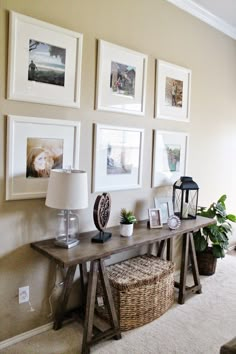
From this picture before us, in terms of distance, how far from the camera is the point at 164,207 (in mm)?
2938

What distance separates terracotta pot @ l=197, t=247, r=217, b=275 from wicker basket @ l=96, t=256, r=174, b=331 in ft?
2.72

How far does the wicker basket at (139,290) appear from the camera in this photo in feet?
7.62

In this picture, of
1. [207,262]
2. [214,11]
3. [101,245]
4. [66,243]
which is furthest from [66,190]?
[214,11]

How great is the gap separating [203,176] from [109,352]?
7.21 ft

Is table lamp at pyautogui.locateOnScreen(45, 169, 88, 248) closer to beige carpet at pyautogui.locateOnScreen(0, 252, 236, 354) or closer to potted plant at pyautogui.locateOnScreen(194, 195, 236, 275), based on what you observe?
beige carpet at pyautogui.locateOnScreen(0, 252, 236, 354)

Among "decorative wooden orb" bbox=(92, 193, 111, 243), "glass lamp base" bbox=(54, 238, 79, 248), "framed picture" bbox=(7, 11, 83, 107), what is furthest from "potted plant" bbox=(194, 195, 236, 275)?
"framed picture" bbox=(7, 11, 83, 107)

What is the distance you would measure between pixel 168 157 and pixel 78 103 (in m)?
1.18

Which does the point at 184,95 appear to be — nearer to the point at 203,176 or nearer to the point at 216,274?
the point at 203,176

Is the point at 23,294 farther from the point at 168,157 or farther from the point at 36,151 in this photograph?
the point at 168,157

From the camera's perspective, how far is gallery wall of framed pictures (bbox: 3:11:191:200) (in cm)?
206

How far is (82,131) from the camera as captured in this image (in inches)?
95.4

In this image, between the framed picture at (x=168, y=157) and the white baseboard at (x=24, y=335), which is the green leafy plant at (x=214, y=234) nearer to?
the framed picture at (x=168, y=157)

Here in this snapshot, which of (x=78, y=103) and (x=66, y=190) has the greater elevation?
(x=78, y=103)

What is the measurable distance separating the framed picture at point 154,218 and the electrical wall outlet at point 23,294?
111 cm
